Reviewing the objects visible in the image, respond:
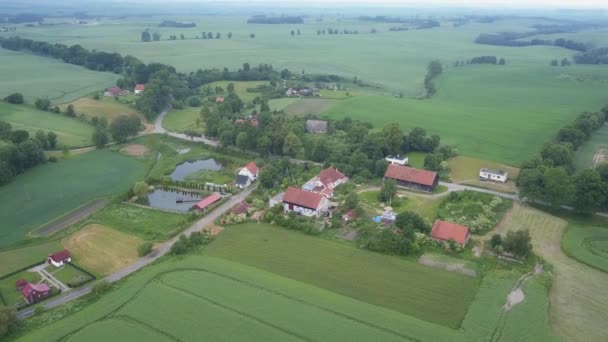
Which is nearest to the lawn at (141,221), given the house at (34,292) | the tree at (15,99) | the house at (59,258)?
the house at (59,258)

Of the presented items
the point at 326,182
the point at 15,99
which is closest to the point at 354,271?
the point at 326,182

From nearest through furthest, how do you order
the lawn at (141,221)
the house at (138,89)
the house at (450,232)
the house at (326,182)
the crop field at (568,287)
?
the crop field at (568,287) → the house at (450,232) → the lawn at (141,221) → the house at (326,182) → the house at (138,89)

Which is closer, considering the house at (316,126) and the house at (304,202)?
the house at (304,202)

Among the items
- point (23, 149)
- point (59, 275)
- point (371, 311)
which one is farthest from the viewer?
point (23, 149)

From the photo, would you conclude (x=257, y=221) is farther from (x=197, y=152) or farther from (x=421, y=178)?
(x=197, y=152)

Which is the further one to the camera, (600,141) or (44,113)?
(44,113)

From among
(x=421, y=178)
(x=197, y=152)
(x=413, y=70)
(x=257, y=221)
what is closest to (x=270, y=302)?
(x=257, y=221)

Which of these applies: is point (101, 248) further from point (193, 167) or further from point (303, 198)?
point (193, 167)

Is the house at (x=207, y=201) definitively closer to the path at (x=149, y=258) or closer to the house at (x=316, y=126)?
the path at (x=149, y=258)
